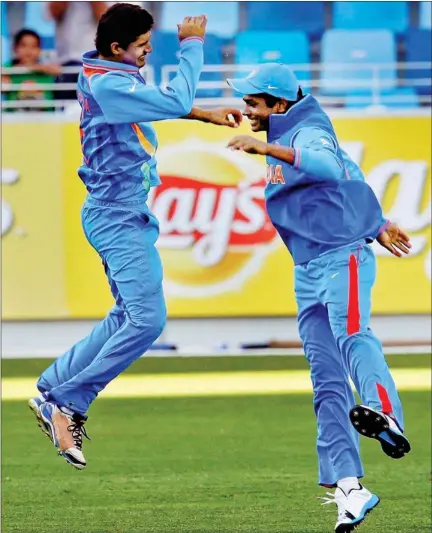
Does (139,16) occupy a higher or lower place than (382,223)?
higher

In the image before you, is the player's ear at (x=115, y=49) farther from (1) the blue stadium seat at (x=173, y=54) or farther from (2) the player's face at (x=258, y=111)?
(1) the blue stadium seat at (x=173, y=54)

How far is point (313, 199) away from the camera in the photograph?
251 inches

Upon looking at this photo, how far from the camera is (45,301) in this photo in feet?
53.8

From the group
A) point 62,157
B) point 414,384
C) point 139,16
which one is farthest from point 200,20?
point 62,157

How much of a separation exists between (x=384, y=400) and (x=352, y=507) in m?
0.50

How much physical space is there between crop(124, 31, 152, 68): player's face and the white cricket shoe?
207cm

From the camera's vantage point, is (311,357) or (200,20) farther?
(311,357)

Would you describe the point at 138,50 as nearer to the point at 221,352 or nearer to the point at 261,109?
the point at 261,109

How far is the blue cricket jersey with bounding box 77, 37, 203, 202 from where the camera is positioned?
19.7 ft

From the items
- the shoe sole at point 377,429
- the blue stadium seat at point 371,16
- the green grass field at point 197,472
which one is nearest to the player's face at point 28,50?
the blue stadium seat at point 371,16

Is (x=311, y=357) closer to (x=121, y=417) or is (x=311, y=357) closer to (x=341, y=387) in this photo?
(x=341, y=387)

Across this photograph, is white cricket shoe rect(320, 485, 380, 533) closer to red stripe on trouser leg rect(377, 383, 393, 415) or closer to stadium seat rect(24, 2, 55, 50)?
red stripe on trouser leg rect(377, 383, 393, 415)

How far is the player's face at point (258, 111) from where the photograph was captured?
6293mm

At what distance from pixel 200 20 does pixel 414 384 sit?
25.2 feet
